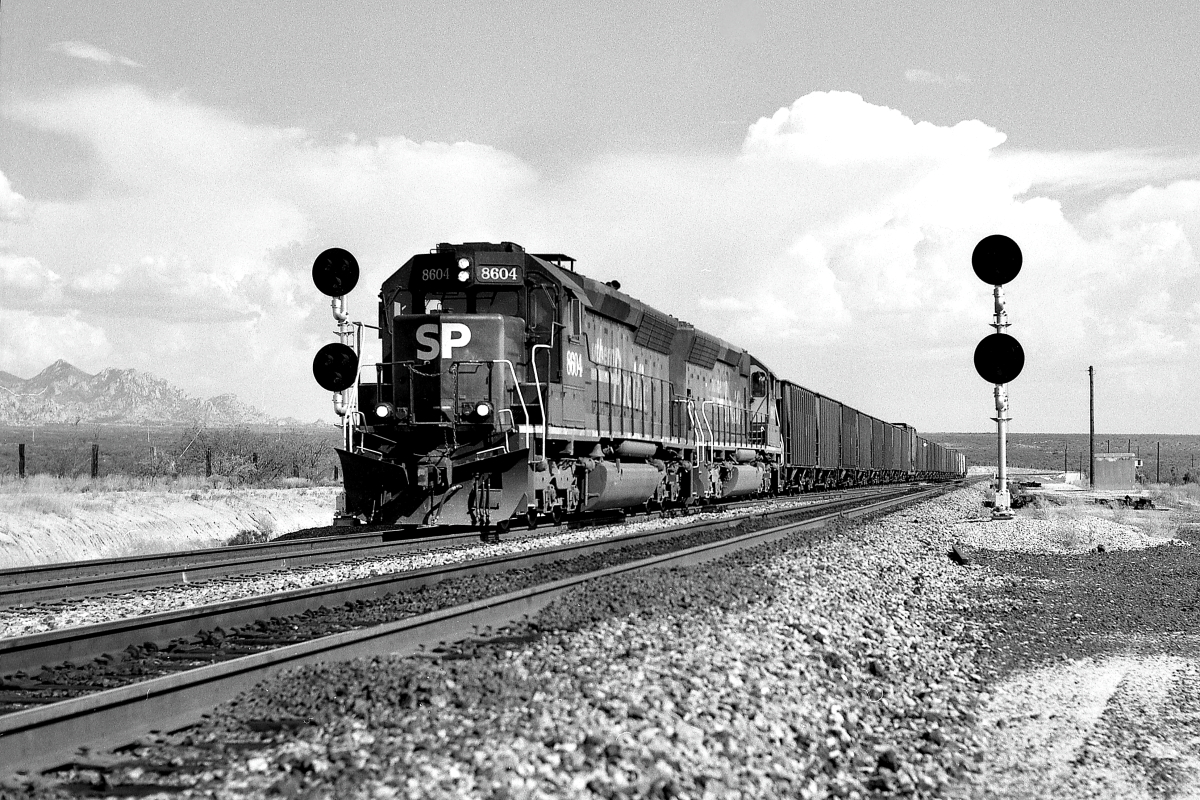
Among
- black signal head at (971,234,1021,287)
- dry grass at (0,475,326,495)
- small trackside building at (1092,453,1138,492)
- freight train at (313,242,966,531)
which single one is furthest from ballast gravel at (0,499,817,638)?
small trackside building at (1092,453,1138,492)

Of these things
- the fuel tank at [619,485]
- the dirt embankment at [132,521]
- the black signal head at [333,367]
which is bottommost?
the dirt embankment at [132,521]

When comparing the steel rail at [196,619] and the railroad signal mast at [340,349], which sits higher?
the railroad signal mast at [340,349]

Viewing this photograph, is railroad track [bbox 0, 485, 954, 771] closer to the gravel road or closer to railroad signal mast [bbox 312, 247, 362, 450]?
the gravel road

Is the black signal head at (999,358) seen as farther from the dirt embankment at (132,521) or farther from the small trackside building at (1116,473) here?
the small trackside building at (1116,473)

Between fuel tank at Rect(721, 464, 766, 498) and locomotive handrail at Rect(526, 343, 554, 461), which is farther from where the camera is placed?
fuel tank at Rect(721, 464, 766, 498)

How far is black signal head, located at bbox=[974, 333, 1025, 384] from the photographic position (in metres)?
18.5

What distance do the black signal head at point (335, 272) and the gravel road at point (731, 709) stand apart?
28.5 ft

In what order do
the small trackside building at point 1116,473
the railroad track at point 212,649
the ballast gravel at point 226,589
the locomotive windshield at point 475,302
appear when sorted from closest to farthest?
the railroad track at point 212,649 < the ballast gravel at point 226,589 < the locomotive windshield at point 475,302 < the small trackside building at point 1116,473

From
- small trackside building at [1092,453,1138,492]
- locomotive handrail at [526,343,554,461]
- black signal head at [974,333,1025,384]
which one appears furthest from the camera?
small trackside building at [1092,453,1138,492]

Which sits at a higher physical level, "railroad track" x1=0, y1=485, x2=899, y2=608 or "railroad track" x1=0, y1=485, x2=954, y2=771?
"railroad track" x1=0, y1=485, x2=954, y2=771

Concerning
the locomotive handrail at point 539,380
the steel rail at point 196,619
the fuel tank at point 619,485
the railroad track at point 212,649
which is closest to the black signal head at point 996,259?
the fuel tank at point 619,485

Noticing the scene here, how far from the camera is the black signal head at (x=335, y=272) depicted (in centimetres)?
1598

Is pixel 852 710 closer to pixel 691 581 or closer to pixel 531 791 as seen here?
pixel 531 791

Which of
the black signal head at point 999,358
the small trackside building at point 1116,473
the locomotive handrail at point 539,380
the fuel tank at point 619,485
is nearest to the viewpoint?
the locomotive handrail at point 539,380
